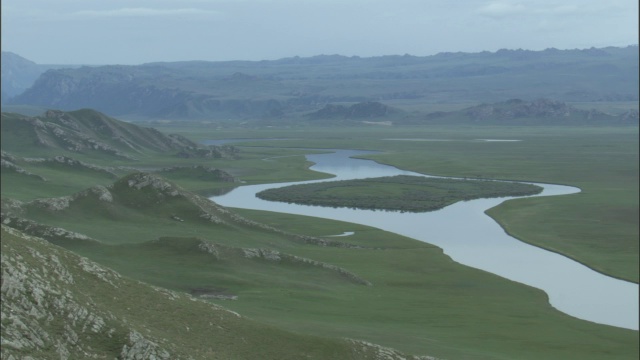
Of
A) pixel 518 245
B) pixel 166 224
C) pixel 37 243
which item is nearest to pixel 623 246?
pixel 518 245

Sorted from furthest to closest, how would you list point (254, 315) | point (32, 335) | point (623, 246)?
1. point (623, 246)
2. point (254, 315)
3. point (32, 335)

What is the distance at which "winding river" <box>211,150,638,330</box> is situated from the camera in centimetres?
8569

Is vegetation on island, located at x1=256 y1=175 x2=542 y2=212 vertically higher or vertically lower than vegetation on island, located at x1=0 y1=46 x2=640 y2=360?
lower

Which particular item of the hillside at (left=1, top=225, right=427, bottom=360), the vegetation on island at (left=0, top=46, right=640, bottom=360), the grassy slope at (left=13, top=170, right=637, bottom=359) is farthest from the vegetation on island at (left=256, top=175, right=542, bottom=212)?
the hillside at (left=1, top=225, right=427, bottom=360)

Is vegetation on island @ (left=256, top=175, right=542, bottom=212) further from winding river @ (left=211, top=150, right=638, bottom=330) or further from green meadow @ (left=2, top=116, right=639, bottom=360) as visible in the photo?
green meadow @ (left=2, top=116, right=639, bottom=360)

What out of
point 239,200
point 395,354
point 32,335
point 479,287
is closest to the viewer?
point 32,335

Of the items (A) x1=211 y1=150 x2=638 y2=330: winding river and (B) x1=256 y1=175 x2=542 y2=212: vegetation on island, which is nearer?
(A) x1=211 y1=150 x2=638 y2=330: winding river

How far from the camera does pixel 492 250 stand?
113125 mm

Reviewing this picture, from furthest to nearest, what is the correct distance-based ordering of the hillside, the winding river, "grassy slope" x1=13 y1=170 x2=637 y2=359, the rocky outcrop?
the winding river → "grassy slope" x1=13 y1=170 x2=637 y2=359 → the hillside → the rocky outcrop

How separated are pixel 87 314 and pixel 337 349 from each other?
15006mm

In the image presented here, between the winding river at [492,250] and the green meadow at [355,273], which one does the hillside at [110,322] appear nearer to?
the green meadow at [355,273]

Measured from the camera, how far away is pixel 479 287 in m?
89.4

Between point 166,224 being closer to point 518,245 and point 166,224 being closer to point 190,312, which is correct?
point 518,245

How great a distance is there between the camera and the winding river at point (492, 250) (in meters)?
85.7
